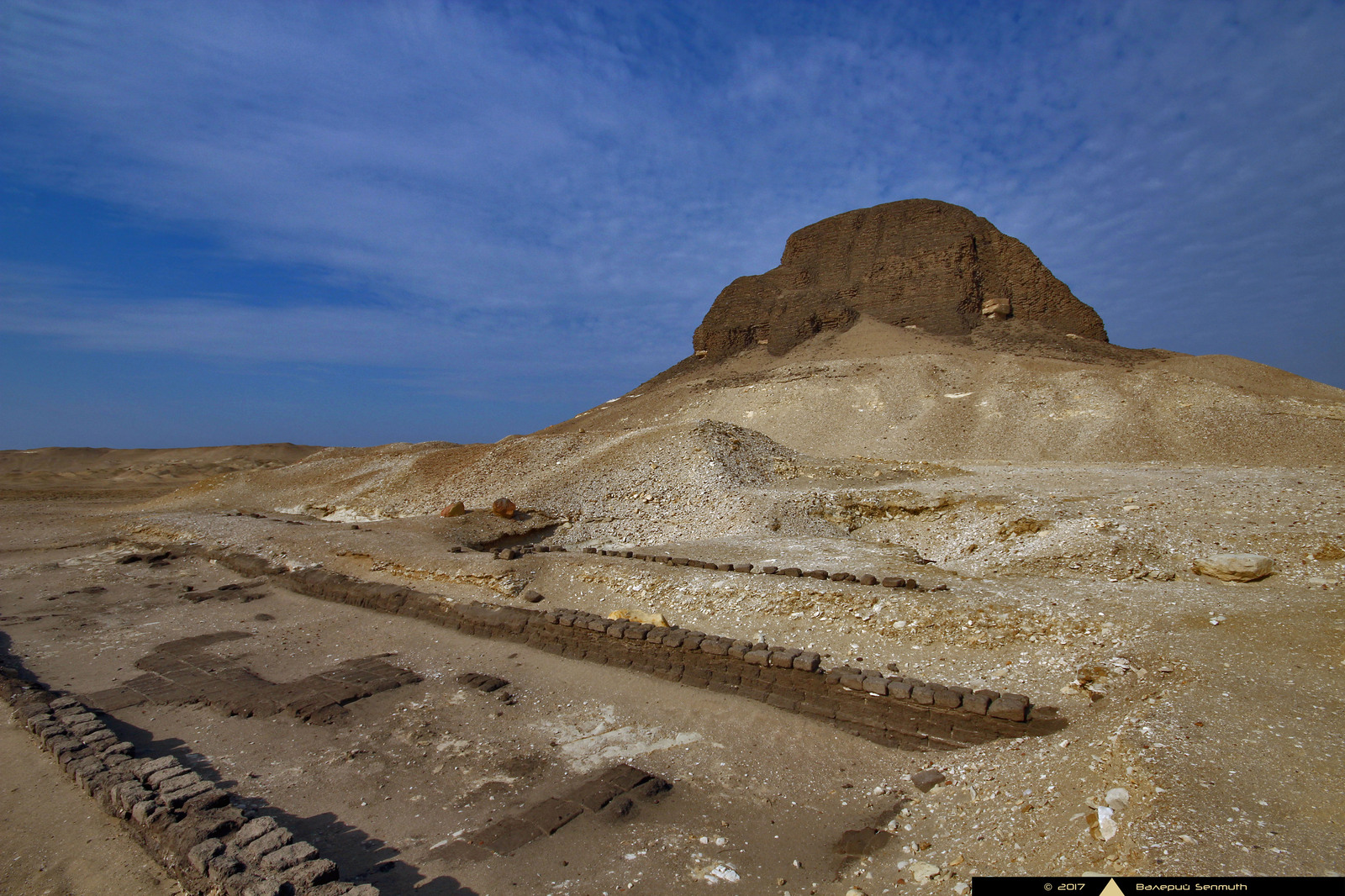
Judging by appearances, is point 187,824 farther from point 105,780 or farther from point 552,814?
point 552,814

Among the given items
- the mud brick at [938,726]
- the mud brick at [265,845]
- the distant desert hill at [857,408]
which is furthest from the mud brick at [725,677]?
the distant desert hill at [857,408]

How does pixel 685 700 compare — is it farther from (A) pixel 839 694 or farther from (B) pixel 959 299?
(B) pixel 959 299

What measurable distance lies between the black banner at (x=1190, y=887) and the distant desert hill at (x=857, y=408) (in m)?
9.65

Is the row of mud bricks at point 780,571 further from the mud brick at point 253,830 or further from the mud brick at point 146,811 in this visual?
the mud brick at point 146,811

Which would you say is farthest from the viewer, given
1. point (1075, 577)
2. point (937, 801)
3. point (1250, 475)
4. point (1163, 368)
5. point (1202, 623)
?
point (1163, 368)

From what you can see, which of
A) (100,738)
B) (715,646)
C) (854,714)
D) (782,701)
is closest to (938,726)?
(854,714)

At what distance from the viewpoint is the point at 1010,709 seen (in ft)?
16.2

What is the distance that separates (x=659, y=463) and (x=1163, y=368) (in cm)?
2608

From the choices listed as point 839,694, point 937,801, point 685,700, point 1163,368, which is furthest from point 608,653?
point 1163,368

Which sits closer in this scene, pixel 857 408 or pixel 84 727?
pixel 84 727

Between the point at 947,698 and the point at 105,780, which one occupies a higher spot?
the point at 947,698

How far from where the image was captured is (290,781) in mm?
4910

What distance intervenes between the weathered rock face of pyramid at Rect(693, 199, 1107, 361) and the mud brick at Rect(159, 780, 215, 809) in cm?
4113

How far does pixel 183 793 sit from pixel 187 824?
400 millimetres
